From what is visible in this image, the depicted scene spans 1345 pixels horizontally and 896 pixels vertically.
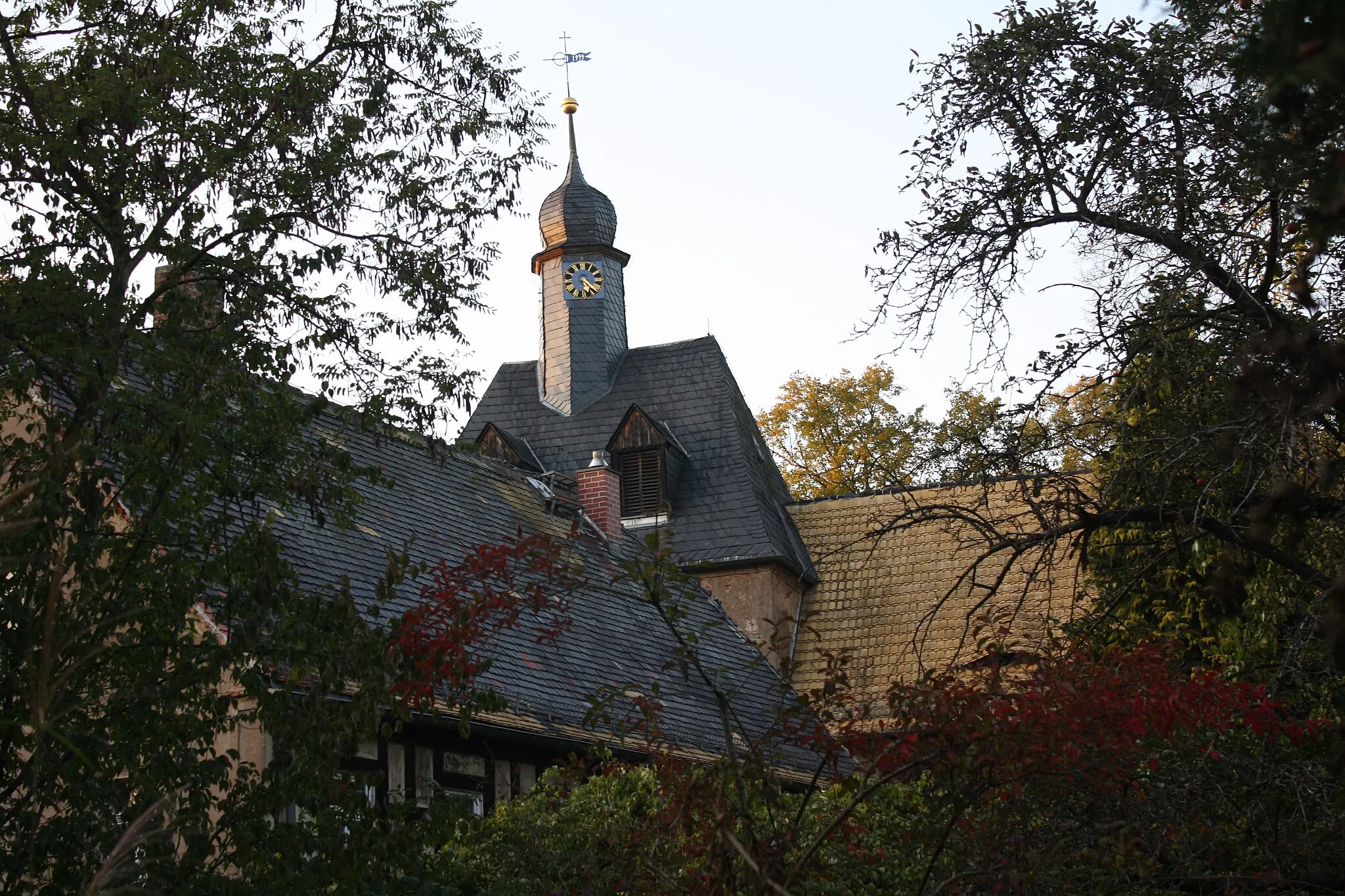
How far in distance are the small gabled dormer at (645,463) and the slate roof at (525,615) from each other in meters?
2.90

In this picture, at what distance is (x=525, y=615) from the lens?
16578 mm

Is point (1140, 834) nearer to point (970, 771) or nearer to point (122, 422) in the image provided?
point (970, 771)

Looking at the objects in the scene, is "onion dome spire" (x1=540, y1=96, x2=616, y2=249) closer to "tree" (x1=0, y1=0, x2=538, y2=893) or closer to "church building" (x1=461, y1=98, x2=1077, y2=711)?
"church building" (x1=461, y1=98, x2=1077, y2=711)

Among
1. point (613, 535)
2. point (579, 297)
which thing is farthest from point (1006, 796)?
point (579, 297)

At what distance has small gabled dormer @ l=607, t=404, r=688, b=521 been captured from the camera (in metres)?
25.1

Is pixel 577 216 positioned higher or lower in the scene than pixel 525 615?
higher

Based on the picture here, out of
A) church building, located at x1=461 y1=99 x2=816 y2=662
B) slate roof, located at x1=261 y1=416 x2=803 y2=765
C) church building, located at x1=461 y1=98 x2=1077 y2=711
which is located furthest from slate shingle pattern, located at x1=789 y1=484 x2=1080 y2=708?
slate roof, located at x1=261 y1=416 x2=803 y2=765

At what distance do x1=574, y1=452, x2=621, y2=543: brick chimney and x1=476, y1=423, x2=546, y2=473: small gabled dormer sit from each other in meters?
2.68

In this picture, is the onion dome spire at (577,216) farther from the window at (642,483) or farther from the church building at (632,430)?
Result: the window at (642,483)

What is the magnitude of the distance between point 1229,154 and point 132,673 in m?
5.92

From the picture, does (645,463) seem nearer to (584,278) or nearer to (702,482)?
(702,482)

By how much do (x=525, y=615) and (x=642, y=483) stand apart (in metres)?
8.79

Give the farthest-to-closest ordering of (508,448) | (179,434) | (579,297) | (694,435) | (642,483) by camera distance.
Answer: (579,297)
(508,448)
(694,435)
(642,483)
(179,434)

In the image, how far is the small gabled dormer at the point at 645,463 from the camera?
2508 centimetres
